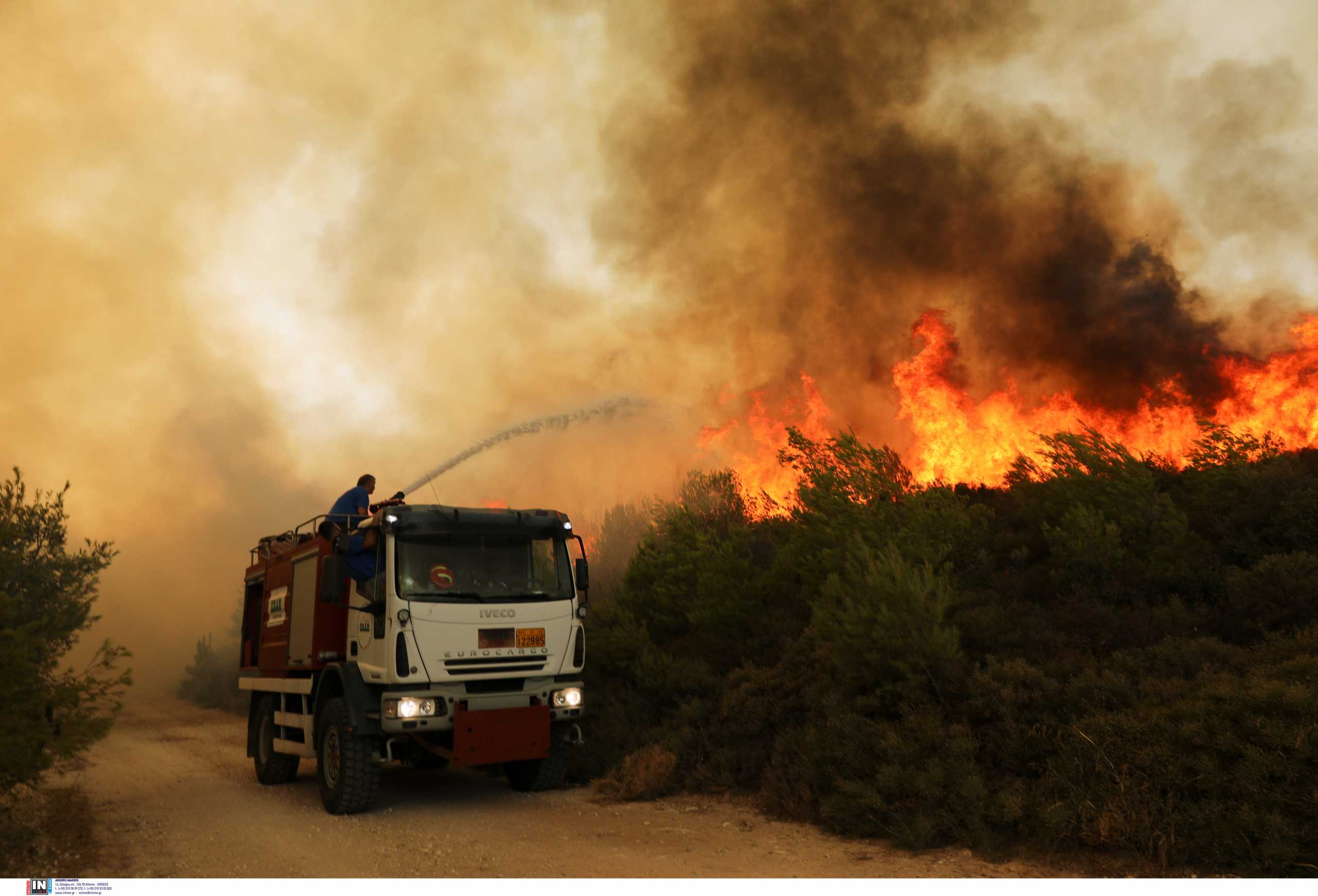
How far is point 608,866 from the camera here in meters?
7.96

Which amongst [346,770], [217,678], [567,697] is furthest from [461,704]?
[217,678]

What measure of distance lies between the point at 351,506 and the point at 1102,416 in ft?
78.7

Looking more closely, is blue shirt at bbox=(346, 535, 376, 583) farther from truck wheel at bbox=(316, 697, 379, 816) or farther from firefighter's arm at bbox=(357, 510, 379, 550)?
truck wheel at bbox=(316, 697, 379, 816)

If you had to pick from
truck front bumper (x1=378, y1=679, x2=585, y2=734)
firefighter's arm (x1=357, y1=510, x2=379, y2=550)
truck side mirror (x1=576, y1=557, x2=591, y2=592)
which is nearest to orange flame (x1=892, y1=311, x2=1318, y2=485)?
truck side mirror (x1=576, y1=557, x2=591, y2=592)

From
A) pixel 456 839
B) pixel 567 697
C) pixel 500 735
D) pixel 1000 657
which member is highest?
pixel 1000 657

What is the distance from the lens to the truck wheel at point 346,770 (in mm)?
10273

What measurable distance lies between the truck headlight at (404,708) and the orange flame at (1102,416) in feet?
58.1

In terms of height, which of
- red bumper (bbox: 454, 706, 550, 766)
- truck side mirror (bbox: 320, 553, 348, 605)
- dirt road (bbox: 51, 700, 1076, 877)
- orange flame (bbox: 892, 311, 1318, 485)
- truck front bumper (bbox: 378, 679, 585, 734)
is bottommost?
dirt road (bbox: 51, 700, 1076, 877)

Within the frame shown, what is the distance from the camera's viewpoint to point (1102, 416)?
27.2m

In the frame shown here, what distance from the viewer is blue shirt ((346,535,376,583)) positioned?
10688 millimetres

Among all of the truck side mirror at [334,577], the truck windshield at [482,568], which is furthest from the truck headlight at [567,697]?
the truck side mirror at [334,577]

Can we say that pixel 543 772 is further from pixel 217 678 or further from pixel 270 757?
pixel 217 678

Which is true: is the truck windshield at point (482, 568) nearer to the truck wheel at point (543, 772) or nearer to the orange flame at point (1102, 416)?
the truck wheel at point (543, 772)

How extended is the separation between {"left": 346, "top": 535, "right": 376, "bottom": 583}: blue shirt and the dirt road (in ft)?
9.52
